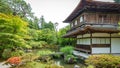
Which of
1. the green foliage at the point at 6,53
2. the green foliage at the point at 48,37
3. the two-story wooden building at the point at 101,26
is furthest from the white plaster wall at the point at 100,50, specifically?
the green foliage at the point at 48,37

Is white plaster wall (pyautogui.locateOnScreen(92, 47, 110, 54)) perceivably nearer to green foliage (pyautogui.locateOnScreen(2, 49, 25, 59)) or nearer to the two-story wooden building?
the two-story wooden building

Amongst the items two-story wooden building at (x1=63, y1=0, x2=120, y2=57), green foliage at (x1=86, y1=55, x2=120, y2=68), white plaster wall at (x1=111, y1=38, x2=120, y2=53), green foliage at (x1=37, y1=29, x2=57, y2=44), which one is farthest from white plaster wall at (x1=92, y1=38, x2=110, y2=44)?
green foliage at (x1=37, y1=29, x2=57, y2=44)

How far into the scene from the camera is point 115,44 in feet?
55.0

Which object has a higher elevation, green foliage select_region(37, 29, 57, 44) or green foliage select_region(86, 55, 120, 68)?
green foliage select_region(37, 29, 57, 44)

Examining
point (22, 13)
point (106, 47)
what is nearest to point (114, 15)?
point (106, 47)

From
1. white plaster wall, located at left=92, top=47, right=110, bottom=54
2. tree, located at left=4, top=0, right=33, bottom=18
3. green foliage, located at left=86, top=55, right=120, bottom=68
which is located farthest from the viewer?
tree, located at left=4, top=0, right=33, bottom=18

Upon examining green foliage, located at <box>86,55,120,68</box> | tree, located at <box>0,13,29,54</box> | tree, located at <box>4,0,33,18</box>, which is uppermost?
tree, located at <box>4,0,33,18</box>

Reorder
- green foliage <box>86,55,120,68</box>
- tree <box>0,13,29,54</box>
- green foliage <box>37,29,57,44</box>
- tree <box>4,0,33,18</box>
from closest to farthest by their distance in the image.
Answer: green foliage <box>86,55,120,68</box>
tree <box>0,13,29,54</box>
tree <box>4,0,33,18</box>
green foliage <box>37,29,57,44</box>

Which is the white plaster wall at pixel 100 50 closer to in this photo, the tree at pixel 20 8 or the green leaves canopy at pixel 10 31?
the green leaves canopy at pixel 10 31

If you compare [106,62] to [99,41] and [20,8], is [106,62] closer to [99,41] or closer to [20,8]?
[99,41]

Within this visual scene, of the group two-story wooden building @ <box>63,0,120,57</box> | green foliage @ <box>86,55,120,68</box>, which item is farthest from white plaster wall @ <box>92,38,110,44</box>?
green foliage @ <box>86,55,120,68</box>

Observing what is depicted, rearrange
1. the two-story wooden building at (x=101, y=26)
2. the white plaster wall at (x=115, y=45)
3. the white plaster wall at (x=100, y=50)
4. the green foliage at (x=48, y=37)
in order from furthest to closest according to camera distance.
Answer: the green foliage at (x=48, y=37) → the white plaster wall at (x=115, y=45) → the two-story wooden building at (x=101, y=26) → the white plaster wall at (x=100, y=50)

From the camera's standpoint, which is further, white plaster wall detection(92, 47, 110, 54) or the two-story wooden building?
the two-story wooden building

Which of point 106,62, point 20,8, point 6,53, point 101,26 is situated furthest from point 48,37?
point 106,62
